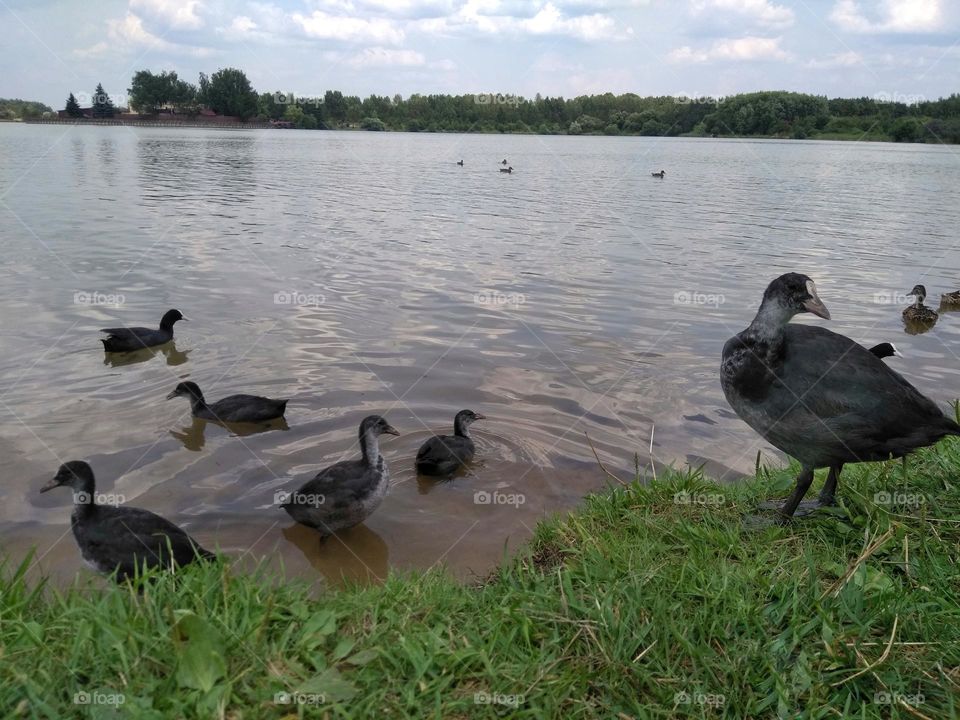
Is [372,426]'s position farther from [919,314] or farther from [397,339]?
[919,314]

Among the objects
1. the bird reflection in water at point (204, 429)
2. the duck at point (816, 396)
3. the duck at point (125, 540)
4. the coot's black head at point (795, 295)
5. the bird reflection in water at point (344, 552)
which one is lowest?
the bird reflection in water at point (344, 552)

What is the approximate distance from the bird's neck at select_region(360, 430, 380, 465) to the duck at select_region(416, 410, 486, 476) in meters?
0.62

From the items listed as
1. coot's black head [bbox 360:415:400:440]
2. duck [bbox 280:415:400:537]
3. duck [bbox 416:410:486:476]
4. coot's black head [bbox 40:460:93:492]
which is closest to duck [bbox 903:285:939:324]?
duck [bbox 416:410:486:476]

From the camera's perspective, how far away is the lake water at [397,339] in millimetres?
6469

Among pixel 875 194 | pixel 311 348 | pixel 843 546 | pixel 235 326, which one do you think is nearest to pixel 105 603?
pixel 843 546

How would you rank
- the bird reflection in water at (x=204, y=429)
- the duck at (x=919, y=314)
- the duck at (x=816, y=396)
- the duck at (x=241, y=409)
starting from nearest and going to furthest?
the duck at (x=816, y=396), the bird reflection in water at (x=204, y=429), the duck at (x=241, y=409), the duck at (x=919, y=314)

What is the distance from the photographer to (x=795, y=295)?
15.5 feet

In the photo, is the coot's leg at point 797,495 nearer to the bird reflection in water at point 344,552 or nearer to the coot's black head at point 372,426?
the bird reflection in water at point 344,552

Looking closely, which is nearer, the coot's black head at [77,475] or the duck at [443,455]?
the coot's black head at [77,475]

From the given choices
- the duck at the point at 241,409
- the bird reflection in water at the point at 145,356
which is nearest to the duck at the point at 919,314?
the duck at the point at 241,409

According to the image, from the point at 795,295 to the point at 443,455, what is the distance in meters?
3.53

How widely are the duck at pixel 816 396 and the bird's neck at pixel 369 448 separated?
3.04m

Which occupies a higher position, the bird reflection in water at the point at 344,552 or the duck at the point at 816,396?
the duck at the point at 816,396

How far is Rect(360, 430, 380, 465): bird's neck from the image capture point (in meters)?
6.38
